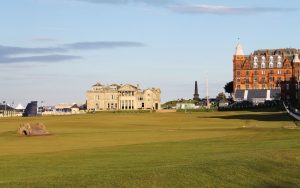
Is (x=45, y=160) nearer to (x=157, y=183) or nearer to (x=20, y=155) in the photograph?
(x=20, y=155)

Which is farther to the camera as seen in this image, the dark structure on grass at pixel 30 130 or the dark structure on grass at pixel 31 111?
the dark structure on grass at pixel 31 111

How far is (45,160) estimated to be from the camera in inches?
1245

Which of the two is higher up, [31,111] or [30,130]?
[31,111]

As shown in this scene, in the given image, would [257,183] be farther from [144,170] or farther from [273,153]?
[273,153]

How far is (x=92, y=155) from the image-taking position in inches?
1350

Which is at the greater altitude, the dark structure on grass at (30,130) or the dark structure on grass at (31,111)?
the dark structure on grass at (31,111)

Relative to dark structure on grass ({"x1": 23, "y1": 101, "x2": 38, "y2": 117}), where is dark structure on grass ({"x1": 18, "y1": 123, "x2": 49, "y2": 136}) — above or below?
below

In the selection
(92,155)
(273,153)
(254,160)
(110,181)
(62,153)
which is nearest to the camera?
(110,181)

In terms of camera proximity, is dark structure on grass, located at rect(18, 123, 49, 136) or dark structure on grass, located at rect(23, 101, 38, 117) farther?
dark structure on grass, located at rect(23, 101, 38, 117)

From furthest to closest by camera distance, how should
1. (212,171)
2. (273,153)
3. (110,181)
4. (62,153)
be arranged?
(62,153), (273,153), (212,171), (110,181)

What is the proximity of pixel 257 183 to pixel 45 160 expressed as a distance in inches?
506

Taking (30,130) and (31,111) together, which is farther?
(31,111)

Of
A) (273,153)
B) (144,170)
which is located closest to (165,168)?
(144,170)

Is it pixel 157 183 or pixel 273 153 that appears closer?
pixel 157 183
